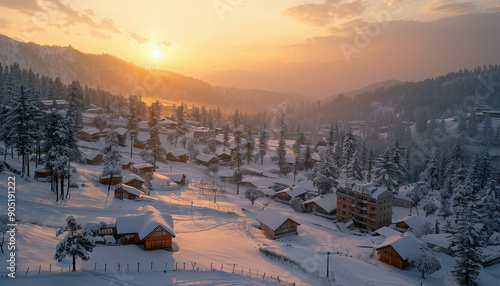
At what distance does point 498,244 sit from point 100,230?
60981 mm

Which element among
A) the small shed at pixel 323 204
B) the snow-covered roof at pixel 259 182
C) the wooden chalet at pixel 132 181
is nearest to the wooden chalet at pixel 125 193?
the wooden chalet at pixel 132 181

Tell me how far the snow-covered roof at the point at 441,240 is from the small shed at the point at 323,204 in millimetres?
17062

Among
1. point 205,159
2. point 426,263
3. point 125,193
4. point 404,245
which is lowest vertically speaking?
point 426,263

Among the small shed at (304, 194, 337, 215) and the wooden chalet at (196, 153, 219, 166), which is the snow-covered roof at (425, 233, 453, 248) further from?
the wooden chalet at (196, 153, 219, 166)

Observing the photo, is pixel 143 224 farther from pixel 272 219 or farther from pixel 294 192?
pixel 294 192

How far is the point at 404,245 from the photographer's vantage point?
40.2 m

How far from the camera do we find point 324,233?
47531mm

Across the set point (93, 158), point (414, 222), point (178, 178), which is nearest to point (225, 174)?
point (178, 178)

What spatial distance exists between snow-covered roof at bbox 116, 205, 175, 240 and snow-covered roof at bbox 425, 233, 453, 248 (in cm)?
4155

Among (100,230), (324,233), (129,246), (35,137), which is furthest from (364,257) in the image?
(35,137)

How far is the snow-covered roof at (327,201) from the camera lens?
5922 cm

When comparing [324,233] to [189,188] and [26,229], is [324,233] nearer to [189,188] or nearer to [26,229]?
[189,188]

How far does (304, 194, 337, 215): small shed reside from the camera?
59.2 metres

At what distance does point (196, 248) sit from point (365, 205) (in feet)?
120
